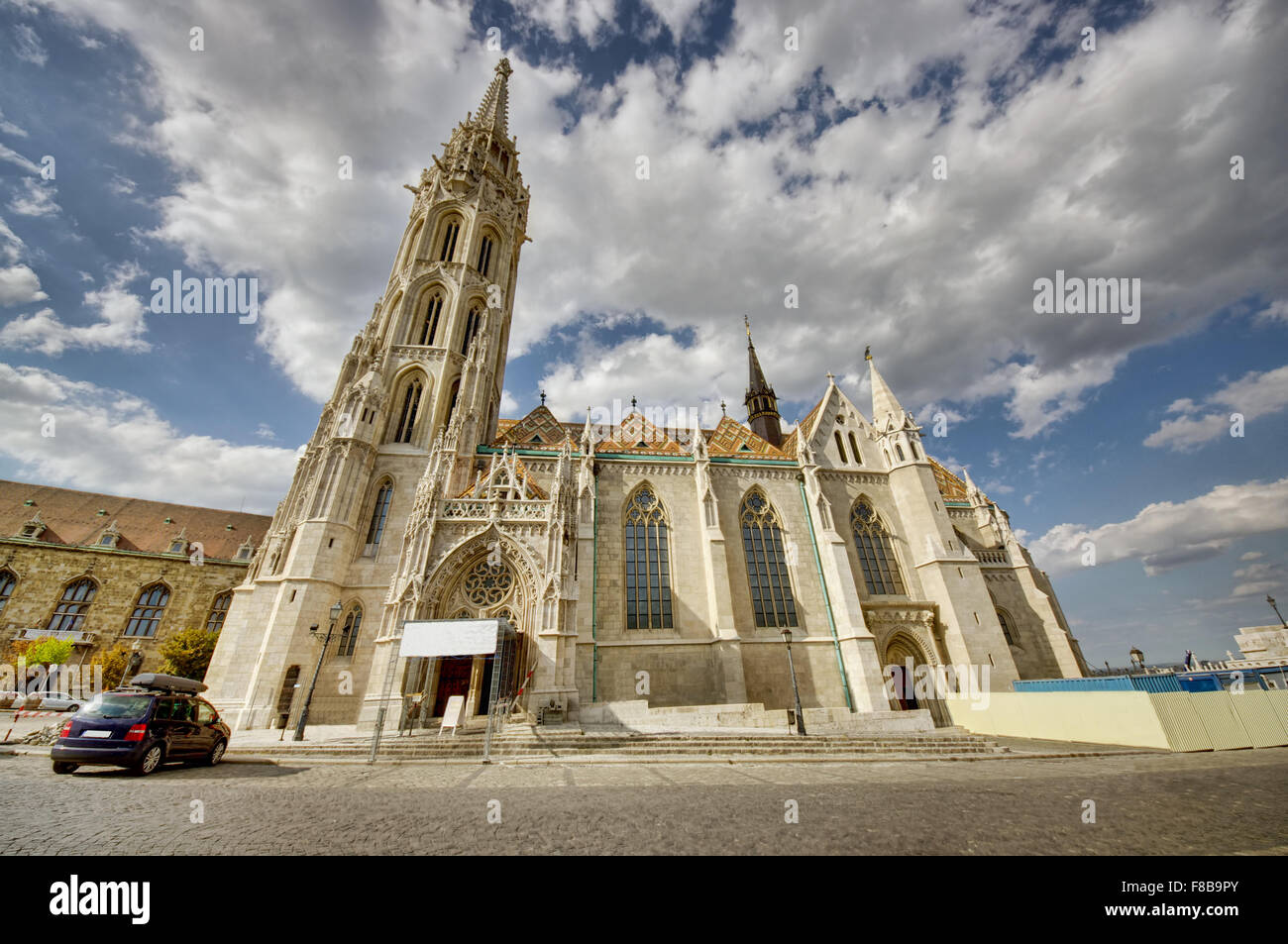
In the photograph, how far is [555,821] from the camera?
4879 mm

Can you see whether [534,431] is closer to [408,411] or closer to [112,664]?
[408,411]

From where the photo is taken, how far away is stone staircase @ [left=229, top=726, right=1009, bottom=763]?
35.0 feet

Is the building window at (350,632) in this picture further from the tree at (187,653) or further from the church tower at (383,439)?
the tree at (187,653)

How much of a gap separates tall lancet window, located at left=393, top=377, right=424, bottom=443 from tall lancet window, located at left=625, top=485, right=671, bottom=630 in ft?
35.7

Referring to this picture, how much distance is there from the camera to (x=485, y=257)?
27.3m

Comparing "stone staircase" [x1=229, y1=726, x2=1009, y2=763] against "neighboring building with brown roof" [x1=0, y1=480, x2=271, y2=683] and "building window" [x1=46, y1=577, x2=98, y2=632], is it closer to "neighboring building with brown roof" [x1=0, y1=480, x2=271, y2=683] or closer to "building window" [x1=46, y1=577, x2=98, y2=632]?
"neighboring building with brown roof" [x1=0, y1=480, x2=271, y2=683]

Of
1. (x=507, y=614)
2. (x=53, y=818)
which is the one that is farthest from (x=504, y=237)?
(x=53, y=818)

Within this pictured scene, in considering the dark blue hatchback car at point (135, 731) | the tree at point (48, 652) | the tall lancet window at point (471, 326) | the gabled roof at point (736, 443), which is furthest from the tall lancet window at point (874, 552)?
the tree at point (48, 652)

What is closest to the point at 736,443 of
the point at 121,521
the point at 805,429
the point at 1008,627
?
the point at 805,429
